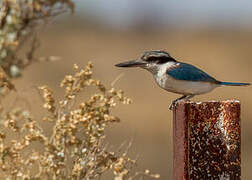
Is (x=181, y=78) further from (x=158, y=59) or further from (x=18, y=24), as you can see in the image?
(x=18, y=24)

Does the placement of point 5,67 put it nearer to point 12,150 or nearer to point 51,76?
point 12,150

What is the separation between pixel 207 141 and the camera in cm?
358

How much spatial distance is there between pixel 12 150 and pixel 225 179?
4.37 ft

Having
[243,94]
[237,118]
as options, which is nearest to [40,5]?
[237,118]

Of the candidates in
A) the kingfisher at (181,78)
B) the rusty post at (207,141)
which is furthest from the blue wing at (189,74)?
the rusty post at (207,141)

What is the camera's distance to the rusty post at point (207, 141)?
3580 mm

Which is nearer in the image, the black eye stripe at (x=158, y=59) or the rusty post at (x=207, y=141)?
the rusty post at (x=207, y=141)

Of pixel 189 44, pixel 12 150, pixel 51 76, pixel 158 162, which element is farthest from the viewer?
pixel 189 44

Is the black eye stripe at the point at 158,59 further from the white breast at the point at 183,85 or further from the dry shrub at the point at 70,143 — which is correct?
the dry shrub at the point at 70,143

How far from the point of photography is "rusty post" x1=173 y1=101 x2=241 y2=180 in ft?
11.7

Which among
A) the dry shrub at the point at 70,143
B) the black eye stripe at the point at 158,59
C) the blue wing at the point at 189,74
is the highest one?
the black eye stripe at the point at 158,59

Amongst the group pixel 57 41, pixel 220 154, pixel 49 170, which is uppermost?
pixel 220 154

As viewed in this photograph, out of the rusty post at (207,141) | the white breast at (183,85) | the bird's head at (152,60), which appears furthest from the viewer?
Answer: the bird's head at (152,60)

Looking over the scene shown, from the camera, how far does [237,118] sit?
367 centimetres
